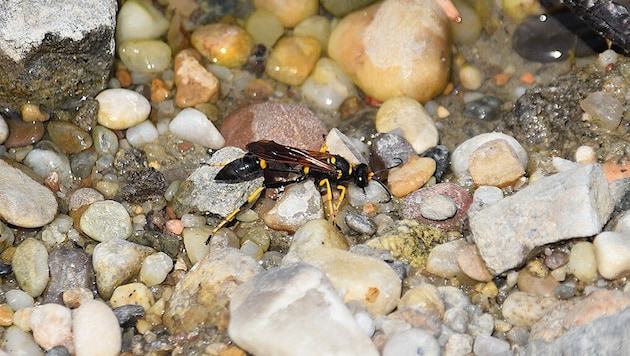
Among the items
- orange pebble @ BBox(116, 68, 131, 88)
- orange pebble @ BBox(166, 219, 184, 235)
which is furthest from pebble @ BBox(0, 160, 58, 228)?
orange pebble @ BBox(116, 68, 131, 88)

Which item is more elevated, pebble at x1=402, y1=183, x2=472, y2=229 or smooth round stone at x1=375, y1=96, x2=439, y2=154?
smooth round stone at x1=375, y1=96, x2=439, y2=154

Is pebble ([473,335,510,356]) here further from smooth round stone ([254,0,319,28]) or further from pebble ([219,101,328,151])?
smooth round stone ([254,0,319,28])

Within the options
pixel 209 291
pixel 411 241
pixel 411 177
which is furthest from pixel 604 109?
pixel 209 291

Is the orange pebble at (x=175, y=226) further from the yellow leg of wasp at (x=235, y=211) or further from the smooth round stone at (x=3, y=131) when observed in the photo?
the smooth round stone at (x=3, y=131)

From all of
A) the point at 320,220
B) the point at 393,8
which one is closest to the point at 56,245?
the point at 320,220

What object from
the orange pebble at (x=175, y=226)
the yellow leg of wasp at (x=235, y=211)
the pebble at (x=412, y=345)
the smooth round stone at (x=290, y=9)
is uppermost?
the smooth round stone at (x=290, y=9)

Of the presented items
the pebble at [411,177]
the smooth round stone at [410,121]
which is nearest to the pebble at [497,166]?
the pebble at [411,177]
